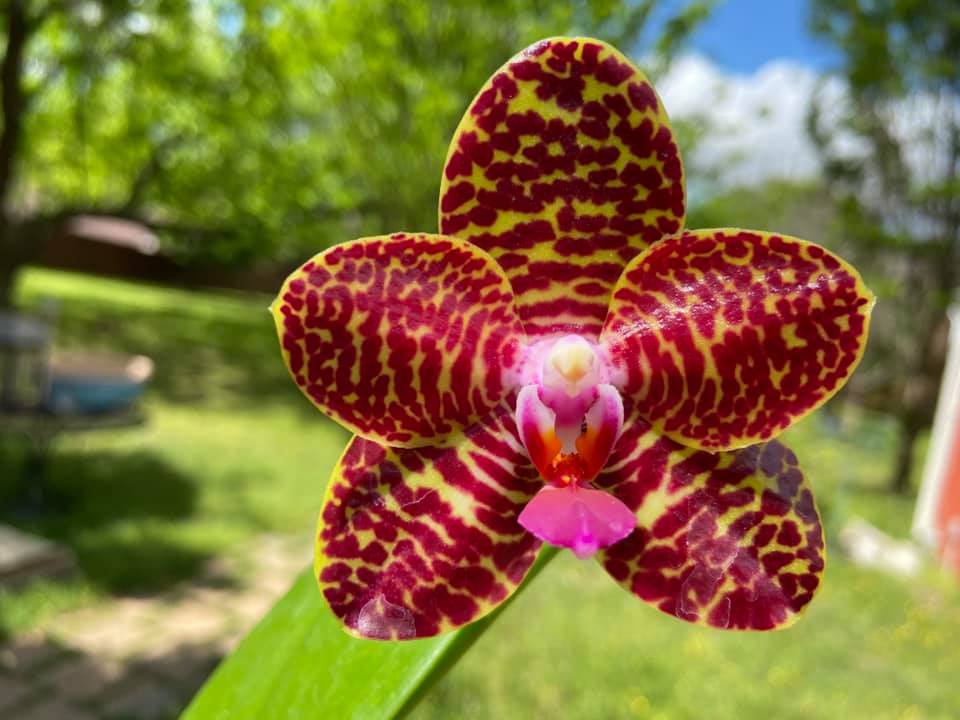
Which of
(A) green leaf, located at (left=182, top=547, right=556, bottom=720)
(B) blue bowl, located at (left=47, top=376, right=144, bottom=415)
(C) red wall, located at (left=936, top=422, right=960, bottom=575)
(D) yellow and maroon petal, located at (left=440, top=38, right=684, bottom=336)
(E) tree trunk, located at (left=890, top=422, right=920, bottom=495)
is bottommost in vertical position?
(E) tree trunk, located at (left=890, top=422, right=920, bottom=495)

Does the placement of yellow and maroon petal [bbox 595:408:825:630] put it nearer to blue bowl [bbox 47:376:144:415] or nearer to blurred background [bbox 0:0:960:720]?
blurred background [bbox 0:0:960:720]

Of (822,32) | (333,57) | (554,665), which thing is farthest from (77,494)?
(822,32)

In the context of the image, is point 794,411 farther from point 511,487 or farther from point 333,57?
point 333,57

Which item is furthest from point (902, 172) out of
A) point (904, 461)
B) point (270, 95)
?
point (270, 95)

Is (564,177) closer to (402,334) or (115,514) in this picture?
(402,334)

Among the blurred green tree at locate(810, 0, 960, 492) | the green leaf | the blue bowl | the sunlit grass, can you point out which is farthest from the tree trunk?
the green leaf
